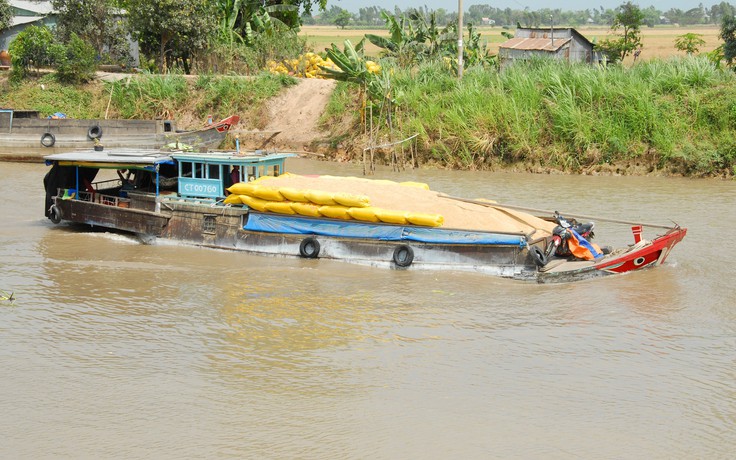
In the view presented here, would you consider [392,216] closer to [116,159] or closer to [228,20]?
[116,159]

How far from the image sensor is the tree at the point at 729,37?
28375mm

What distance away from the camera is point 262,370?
9273mm

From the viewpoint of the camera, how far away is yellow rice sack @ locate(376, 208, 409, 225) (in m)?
13.1

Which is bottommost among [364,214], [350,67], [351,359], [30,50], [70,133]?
[351,359]

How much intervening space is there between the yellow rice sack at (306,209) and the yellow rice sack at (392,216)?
106cm

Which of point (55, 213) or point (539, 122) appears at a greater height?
point (539, 122)

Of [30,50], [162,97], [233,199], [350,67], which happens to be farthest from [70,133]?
[233,199]

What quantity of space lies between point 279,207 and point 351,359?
4.83m

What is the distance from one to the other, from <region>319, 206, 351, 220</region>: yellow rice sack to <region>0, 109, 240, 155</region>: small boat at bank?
13.0 m

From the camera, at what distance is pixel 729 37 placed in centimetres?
2884

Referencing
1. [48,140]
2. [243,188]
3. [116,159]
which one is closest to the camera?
[243,188]

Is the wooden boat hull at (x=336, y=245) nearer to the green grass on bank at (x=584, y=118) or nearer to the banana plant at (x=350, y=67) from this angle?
the banana plant at (x=350, y=67)

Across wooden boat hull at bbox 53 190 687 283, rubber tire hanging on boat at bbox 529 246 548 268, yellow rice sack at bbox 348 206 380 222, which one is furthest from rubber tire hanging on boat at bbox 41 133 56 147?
rubber tire hanging on boat at bbox 529 246 548 268

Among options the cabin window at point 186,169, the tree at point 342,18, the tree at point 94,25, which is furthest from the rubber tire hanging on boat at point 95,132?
the tree at point 342,18
